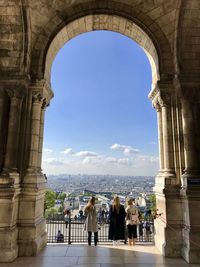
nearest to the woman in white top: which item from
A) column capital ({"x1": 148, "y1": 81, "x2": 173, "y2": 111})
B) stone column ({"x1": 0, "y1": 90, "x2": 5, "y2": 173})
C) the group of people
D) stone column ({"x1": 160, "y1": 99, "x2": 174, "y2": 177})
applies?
the group of people

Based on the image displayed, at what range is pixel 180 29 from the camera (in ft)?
22.3

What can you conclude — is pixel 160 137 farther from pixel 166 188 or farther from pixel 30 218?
pixel 30 218

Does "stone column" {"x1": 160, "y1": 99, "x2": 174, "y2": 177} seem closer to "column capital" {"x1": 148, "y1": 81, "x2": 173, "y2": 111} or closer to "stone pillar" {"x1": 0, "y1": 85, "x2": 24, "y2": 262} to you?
"column capital" {"x1": 148, "y1": 81, "x2": 173, "y2": 111}

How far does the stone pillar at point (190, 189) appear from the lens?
17.6 ft

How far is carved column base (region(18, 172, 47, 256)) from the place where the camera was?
5.74 metres

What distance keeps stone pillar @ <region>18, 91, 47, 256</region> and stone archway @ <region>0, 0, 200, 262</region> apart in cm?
2

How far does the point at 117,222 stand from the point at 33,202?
249 cm

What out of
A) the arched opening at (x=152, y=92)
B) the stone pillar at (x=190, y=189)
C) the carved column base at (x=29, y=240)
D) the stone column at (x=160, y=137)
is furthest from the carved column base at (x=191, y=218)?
the carved column base at (x=29, y=240)

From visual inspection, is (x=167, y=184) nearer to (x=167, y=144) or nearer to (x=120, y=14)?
(x=167, y=144)

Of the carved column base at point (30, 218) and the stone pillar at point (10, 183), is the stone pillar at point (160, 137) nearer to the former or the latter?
the carved column base at point (30, 218)

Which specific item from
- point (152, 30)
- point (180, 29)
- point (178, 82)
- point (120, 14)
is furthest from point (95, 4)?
point (178, 82)

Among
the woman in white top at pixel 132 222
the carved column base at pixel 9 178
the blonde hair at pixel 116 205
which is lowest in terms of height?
the woman in white top at pixel 132 222

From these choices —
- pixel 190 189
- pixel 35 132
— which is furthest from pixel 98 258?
pixel 35 132

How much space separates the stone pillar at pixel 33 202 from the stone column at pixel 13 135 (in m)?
0.38
